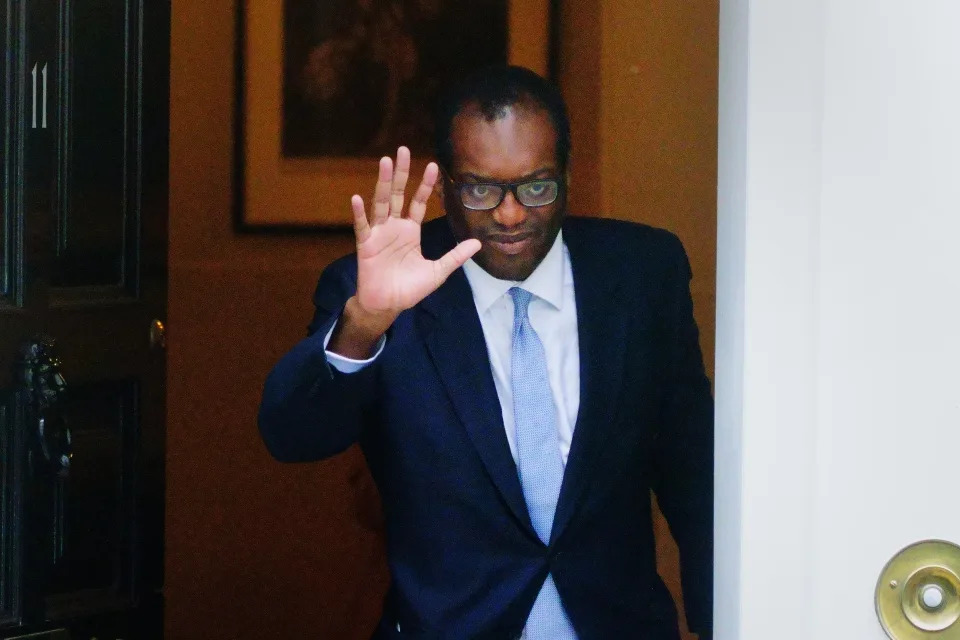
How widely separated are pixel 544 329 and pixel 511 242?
0.50 ft

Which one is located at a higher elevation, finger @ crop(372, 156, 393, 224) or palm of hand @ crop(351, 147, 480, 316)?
finger @ crop(372, 156, 393, 224)

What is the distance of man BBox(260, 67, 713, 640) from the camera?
1.67 m

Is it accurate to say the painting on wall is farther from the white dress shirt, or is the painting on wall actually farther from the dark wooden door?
the white dress shirt

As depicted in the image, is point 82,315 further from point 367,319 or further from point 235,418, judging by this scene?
point 367,319

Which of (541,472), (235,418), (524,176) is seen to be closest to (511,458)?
(541,472)

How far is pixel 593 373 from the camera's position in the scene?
1.73m

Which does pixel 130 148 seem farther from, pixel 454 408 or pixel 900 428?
pixel 900 428

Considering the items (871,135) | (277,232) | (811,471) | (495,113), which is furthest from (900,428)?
(277,232)

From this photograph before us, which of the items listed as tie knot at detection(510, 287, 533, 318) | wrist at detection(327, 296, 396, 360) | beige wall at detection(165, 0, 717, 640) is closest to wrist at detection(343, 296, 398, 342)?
wrist at detection(327, 296, 396, 360)

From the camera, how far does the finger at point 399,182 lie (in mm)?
1298

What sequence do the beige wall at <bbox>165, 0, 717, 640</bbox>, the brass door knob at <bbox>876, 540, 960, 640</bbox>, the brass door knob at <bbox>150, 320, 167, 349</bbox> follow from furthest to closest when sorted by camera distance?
1. the beige wall at <bbox>165, 0, 717, 640</bbox>
2. the brass door knob at <bbox>150, 320, 167, 349</bbox>
3. the brass door knob at <bbox>876, 540, 960, 640</bbox>

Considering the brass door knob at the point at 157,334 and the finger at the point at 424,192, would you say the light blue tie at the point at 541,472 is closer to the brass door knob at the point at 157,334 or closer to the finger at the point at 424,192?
A: the finger at the point at 424,192

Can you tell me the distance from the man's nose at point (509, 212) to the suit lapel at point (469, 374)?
12 centimetres

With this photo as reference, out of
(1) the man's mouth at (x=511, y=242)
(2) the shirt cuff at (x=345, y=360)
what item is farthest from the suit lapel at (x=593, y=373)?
(2) the shirt cuff at (x=345, y=360)
